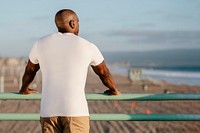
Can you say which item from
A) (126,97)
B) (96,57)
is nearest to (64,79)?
(96,57)

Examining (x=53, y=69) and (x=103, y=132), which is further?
(x=103, y=132)

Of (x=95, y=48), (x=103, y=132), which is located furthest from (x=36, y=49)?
(x=103, y=132)

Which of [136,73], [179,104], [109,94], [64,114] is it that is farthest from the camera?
[136,73]

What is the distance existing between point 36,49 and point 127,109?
14471 mm

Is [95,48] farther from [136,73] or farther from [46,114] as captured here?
[136,73]

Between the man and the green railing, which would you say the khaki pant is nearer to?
the man

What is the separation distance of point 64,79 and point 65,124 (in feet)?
1.12

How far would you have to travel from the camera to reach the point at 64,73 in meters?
3.38

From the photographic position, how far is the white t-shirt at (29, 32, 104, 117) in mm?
3367

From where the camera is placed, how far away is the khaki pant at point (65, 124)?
337 cm

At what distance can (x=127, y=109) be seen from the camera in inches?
698

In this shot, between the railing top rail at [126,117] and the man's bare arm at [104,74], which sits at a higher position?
the man's bare arm at [104,74]

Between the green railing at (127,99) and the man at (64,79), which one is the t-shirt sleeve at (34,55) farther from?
the green railing at (127,99)

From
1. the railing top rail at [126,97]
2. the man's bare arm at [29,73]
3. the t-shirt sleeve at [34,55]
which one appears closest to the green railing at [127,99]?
the railing top rail at [126,97]
